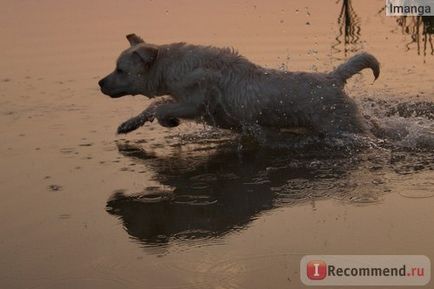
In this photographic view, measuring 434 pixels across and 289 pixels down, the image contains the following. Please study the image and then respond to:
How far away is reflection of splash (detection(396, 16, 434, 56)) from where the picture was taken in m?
11.1

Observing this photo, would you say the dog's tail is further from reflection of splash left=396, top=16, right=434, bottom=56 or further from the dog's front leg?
reflection of splash left=396, top=16, right=434, bottom=56

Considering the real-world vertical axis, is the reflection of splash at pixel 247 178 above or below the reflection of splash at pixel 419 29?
below

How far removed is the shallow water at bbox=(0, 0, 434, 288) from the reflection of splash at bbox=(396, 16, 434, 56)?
0.13m

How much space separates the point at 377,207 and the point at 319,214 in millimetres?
392

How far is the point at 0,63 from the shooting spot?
9.95 metres

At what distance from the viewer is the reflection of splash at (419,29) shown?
11070 mm

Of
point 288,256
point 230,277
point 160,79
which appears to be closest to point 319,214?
point 288,256

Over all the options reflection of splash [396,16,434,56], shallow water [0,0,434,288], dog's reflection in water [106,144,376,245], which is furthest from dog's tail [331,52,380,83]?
reflection of splash [396,16,434,56]

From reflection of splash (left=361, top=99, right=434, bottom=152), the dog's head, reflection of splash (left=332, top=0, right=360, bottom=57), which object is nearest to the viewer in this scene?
reflection of splash (left=361, top=99, right=434, bottom=152)

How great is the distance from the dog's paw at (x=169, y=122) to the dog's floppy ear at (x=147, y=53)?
0.56 meters

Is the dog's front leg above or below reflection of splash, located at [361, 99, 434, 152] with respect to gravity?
above

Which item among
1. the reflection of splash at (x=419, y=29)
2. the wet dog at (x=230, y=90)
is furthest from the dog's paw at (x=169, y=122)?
the reflection of splash at (x=419, y=29)

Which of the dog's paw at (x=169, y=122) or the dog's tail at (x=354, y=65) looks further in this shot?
the dog's paw at (x=169, y=122)

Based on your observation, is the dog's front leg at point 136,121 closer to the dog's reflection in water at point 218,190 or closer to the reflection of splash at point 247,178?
the reflection of splash at point 247,178
